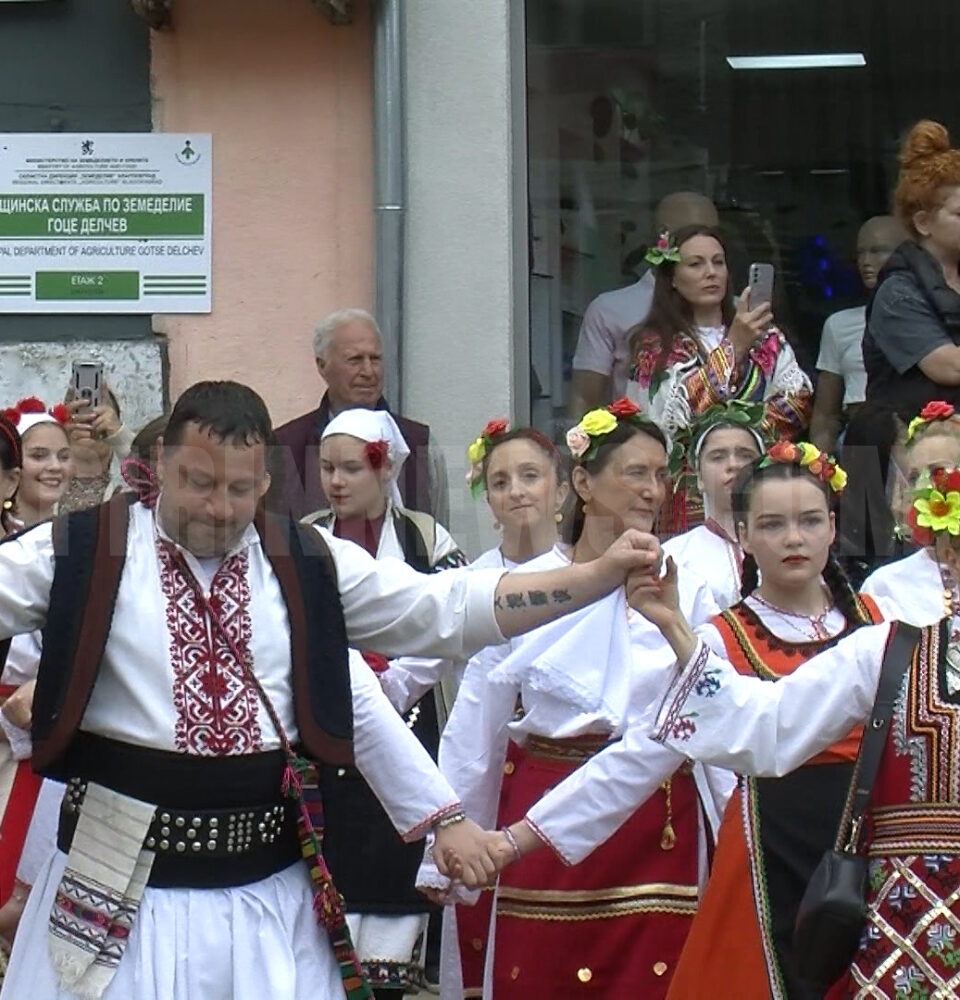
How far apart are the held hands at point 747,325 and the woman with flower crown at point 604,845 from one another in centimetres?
188

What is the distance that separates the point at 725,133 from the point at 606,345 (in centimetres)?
185

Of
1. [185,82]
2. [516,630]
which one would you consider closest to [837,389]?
[185,82]

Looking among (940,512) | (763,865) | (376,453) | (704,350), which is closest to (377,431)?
(376,453)

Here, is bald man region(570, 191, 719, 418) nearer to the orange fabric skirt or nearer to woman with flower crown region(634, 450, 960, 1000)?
the orange fabric skirt

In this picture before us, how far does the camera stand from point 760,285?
7594mm

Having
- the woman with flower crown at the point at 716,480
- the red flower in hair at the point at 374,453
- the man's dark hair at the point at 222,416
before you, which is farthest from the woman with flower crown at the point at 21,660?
the woman with flower crown at the point at 716,480

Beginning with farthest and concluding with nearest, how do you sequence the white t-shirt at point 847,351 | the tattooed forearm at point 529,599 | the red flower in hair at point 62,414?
1. the white t-shirt at point 847,351
2. the red flower in hair at point 62,414
3. the tattooed forearm at point 529,599

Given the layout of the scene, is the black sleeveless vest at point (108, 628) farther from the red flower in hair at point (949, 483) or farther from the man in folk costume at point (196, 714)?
the red flower in hair at point (949, 483)

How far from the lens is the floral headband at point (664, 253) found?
25.5ft

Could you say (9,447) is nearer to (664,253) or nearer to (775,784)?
(775,784)

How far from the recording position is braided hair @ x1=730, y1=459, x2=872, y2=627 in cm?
533

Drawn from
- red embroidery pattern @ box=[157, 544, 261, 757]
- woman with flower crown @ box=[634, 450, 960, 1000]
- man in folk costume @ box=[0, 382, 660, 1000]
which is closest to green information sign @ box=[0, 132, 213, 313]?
man in folk costume @ box=[0, 382, 660, 1000]

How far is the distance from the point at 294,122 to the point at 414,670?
8.66 feet

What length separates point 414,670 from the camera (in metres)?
6.57
